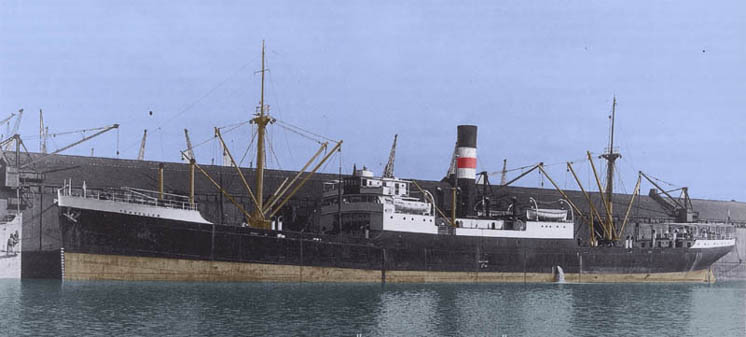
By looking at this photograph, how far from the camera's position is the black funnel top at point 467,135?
5088 centimetres

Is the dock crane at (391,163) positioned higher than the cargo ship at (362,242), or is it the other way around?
the dock crane at (391,163)

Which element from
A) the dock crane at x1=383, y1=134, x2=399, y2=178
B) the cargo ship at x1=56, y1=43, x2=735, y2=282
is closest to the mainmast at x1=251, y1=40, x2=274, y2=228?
the cargo ship at x1=56, y1=43, x2=735, y2=282

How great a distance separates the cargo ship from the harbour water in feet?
3.94

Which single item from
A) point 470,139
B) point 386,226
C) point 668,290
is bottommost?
point 668,290

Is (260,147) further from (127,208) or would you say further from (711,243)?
(711,243)

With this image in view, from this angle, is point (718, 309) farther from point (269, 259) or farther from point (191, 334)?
point (191, 334)

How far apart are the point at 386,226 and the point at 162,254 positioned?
13.0 m

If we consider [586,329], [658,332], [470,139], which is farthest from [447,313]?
[470,139]

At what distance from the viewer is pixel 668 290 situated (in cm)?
4919

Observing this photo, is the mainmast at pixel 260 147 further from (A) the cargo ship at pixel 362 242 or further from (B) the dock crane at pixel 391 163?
(B) the dock crane at pixel 391 163

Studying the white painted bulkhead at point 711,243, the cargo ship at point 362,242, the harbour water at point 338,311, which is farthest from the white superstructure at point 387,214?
the white painted bulkhead at point 711,243

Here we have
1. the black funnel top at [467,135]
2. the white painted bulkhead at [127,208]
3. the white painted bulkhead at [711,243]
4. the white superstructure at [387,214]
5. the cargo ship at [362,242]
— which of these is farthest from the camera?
the white painted bulkhead at [711,243]

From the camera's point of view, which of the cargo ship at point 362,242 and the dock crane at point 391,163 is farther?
the dock crane at point 391,163

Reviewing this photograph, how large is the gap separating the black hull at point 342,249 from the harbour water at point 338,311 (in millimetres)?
1746
